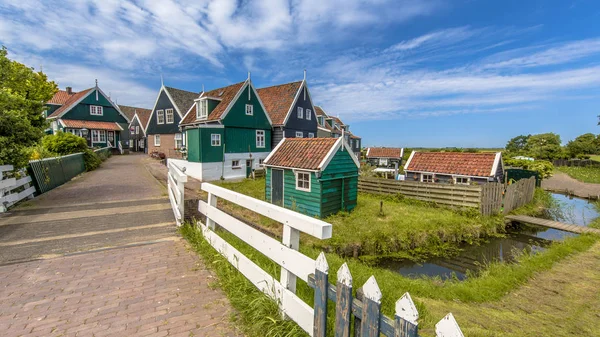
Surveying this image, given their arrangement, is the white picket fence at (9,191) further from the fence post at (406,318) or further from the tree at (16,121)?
the fence post at (406,318)

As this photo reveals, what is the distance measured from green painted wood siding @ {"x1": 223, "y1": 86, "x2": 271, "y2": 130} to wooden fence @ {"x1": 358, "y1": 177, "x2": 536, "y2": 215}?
11852 mm

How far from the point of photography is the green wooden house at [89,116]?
33.6m

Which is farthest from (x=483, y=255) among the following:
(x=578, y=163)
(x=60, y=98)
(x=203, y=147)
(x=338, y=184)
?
(x=578, y=163)

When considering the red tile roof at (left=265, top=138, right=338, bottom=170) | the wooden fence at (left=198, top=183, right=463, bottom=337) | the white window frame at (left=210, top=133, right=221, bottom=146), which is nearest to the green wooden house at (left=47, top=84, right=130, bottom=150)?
the white window frame at (left=210, top=133, right=221, bottom=146)

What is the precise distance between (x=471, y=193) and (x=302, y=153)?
919cm

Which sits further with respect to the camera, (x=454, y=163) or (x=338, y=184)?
(x=454, y=163)

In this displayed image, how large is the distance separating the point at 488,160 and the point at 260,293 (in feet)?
59.4

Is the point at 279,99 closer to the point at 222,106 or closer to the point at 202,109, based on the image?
the point at 222,106

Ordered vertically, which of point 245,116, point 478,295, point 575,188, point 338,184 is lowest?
point 478,295

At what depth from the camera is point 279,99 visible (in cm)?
2916

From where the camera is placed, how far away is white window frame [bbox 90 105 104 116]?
36188 mm

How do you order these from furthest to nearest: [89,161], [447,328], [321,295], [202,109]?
[202,109] → [89,161] → [321,295] → [447,328]

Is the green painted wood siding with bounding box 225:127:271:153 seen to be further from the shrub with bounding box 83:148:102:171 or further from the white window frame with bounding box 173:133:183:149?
the shrub with bounding box 83:148:102:171

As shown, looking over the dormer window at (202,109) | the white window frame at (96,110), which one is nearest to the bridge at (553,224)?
the dormer window at (202,109)
